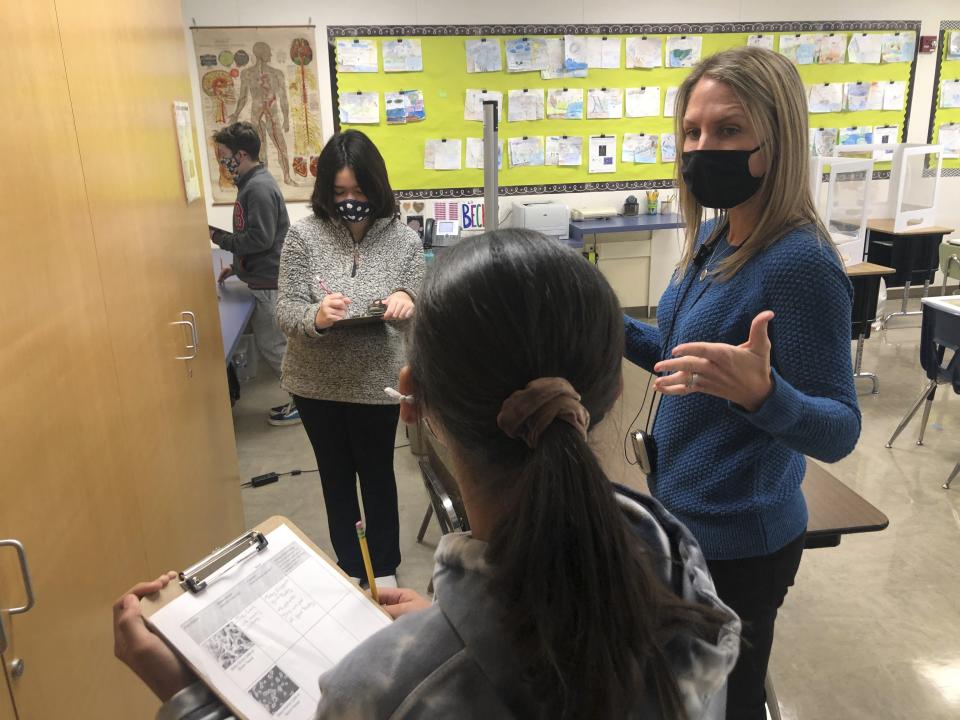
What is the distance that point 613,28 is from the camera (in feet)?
18.1

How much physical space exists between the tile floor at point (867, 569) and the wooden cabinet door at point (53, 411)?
845 millimetres

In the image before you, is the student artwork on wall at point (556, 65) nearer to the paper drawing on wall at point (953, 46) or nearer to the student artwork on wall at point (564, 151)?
the student artwork on wall at point (564, 151)

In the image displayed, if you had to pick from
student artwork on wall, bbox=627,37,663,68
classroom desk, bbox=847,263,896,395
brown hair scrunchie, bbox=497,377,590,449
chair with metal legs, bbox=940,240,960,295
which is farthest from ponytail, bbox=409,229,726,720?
student artwork on wall, bbox=627,37,663,68

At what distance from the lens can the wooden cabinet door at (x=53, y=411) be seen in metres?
1.02

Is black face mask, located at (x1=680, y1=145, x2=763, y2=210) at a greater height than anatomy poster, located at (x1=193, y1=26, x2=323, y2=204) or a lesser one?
lesser

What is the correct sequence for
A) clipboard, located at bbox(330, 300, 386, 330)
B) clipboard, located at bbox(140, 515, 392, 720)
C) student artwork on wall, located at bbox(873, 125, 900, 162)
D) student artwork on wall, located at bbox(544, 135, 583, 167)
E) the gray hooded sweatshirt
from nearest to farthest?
the gray hooded sweatshirt
clipboard, located at bbox(140, 515, 392, 720)
clipboard, located at bbox(330, 300, 386, 330)
student artwork on wall, located at bbox(544, 135, 583, 167)
student artwork on wall, located at bbox(873, 125, 900, 162)

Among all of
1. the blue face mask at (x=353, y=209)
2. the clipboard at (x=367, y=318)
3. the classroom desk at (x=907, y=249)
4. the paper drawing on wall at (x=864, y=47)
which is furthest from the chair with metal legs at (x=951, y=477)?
the paper drawing on wall at (x=864, y=47)

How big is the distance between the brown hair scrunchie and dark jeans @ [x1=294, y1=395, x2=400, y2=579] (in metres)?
1.61

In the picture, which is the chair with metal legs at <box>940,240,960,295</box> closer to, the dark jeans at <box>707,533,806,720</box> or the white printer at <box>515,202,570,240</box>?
the white printer at <box>515,202,570,240</box>

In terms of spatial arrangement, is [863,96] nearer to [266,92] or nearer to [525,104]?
[525,104]

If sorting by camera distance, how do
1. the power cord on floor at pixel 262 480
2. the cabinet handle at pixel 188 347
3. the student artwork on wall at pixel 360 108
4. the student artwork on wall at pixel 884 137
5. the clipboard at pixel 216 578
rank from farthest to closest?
the student artwork on wall at pixel 884 137 → the student artwork on wall at pixel 360 108 → the power cord on floor at pixel 262 480 → the cabinet handle at pixel 188 347 → the clipboard at pixel 216 578

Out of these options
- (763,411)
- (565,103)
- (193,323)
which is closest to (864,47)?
(565,103)

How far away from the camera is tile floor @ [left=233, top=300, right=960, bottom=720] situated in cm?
220

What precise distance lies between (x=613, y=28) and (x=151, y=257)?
4796mm
